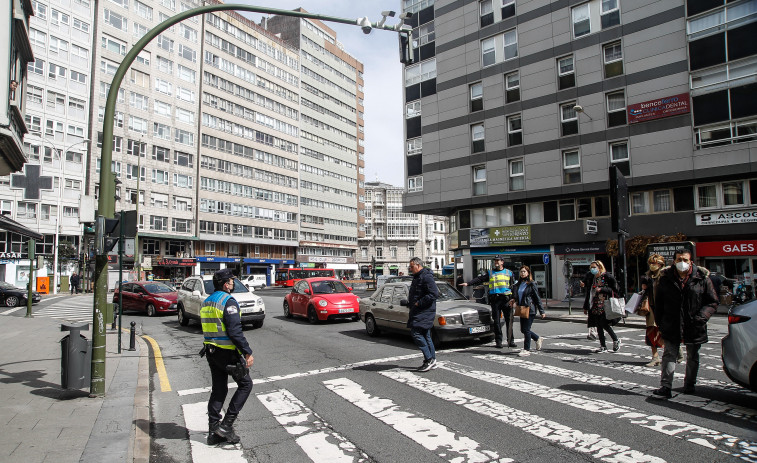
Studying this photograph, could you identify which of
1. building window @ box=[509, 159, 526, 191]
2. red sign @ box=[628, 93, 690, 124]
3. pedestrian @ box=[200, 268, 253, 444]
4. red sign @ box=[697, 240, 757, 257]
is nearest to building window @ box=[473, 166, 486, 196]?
building window @ box=[509, 159, 526, 191]

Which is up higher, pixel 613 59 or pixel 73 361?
pixel 613 59

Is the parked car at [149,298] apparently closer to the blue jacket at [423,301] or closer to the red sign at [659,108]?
the blue jacket at [423,301]

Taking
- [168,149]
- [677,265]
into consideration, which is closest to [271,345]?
[677,265]

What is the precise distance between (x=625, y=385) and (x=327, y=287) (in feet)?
37.5

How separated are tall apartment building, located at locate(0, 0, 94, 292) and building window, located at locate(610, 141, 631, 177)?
4646 centimetres

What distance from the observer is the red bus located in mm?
Result: 56963

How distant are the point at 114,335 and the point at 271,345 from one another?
540 cm

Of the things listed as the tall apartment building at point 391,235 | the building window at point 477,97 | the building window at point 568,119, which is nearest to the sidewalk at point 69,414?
the building window at point 568,119

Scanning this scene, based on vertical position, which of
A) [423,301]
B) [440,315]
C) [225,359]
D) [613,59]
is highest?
[613,59]

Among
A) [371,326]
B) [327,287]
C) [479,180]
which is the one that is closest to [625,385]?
[371,326]

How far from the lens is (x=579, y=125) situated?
2712cm

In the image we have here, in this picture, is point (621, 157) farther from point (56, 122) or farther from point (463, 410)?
point (56, 122)

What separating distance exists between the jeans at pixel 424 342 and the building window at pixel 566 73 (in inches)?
954

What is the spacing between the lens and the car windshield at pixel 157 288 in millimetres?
20984
